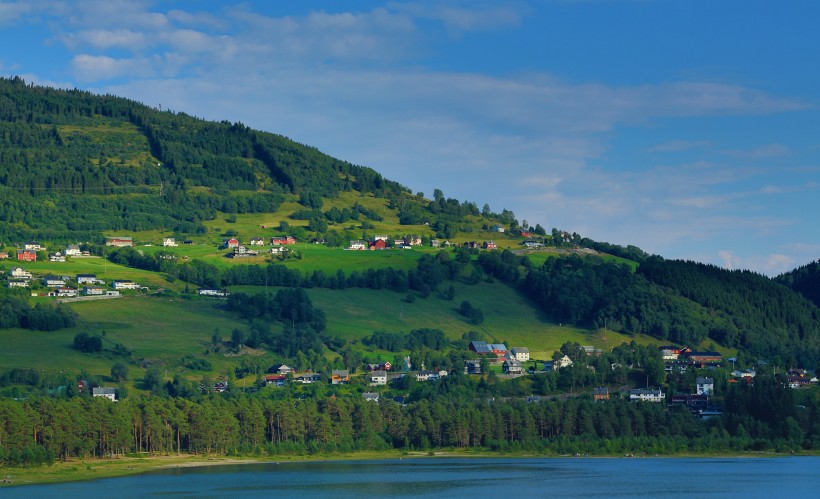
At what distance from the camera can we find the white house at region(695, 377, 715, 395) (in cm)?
17850

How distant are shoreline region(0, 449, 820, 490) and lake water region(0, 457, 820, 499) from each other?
178 cm

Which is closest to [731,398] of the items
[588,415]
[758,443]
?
[758,443]

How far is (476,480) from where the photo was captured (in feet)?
409

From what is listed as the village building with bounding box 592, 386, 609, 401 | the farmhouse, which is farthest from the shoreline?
the farmhouse

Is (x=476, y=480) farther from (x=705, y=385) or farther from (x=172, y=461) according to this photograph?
(x=705, y=385)

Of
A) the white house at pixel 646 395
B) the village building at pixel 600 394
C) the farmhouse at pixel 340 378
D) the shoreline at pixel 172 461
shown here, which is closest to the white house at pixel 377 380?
the farmhouse at pixel 340 378

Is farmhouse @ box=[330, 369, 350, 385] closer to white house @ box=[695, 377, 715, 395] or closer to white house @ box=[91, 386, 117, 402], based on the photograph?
white house @ box=[91, 386, 117, 402]

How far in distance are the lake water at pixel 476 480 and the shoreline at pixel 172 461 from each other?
1.78 m

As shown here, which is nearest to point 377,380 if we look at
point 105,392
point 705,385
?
A: point 105,392

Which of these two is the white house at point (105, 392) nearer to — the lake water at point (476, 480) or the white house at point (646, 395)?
the lake water at point (476, 480)

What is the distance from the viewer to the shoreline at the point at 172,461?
12319cm

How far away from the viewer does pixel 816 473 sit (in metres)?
126

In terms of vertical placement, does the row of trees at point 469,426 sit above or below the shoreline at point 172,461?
above

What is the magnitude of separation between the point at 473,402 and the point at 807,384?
59659 mm
